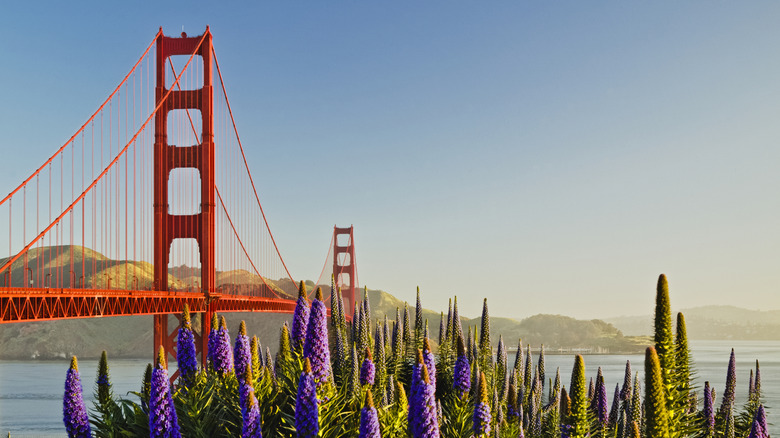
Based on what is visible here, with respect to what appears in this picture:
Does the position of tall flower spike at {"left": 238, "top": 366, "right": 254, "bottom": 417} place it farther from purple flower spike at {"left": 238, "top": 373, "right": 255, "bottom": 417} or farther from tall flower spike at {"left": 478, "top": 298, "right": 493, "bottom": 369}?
tall flower spike at {"left": 478, "top": 298, "right": 493, "bottom": 369}

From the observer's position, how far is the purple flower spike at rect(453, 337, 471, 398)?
12.8m

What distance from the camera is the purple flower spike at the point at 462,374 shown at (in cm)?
1280

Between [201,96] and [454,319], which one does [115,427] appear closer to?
[454,319]

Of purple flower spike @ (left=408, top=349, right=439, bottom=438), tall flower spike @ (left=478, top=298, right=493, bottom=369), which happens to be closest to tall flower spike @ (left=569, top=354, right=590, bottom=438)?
purple flower spike @ (left=408, top=349, right=439, bottom=438)

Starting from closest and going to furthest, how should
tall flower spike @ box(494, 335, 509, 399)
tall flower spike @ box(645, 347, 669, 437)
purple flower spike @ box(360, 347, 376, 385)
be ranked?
tall flower spike @ box(645, 347, 669, 437) → purple flower spike @ box(360, 347, 376, 385) → tall flower spike @ box(494, 335, 509, 399)

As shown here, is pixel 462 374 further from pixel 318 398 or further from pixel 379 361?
pixel 379 361

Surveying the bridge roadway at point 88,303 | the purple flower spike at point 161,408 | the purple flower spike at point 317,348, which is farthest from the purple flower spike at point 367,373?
the bridge roadway at point 88,303

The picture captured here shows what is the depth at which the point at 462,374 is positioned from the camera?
510 inches

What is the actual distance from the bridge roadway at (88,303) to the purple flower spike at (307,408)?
20.2 metres

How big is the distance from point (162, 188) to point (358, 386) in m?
42.2

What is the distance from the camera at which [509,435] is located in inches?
562

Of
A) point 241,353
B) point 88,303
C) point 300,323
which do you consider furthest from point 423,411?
point 88,303

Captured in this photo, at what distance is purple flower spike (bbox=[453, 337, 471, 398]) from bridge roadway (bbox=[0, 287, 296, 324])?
19.4 meters

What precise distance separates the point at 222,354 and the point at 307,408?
3.42 metres
